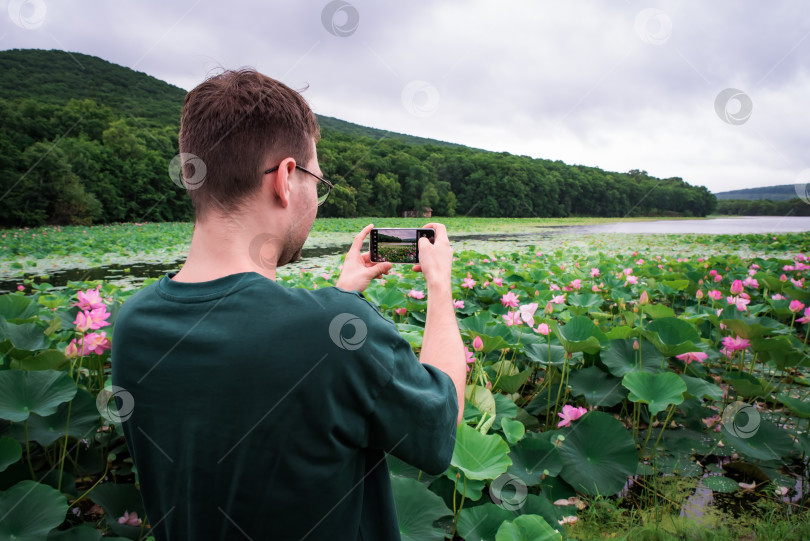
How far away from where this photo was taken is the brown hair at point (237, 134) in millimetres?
661

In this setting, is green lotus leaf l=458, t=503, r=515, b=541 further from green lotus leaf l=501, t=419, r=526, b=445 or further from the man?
the man

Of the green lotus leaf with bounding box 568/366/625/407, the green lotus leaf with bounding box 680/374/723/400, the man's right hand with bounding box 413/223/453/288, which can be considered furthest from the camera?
the green lotus leaf with bounding box 568/366/625/407

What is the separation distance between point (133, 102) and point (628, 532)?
144 feet

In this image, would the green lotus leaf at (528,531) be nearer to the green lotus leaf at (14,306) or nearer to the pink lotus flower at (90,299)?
the pink lotus flower at (90,299)

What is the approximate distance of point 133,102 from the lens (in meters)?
35.7

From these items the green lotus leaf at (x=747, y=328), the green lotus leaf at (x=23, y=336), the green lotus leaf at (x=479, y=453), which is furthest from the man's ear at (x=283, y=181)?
the green lotus leaf at (x=747, y=328)

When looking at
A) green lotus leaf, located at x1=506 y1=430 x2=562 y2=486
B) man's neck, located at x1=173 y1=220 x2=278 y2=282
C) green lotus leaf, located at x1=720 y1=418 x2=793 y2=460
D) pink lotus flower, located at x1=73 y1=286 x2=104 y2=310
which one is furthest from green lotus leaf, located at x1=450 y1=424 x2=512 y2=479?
pink lotus flower, located at x1=73 y1=286 x2=104 y2=310

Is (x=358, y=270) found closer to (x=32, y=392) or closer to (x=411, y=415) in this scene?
(x=411, y=415)

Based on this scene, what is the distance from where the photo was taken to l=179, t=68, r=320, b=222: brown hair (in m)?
0.66

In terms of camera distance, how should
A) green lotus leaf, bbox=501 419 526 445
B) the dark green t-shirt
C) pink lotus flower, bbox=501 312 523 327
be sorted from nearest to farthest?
the dark green t-shirt < green lotus leaf, bbox=501 419 526 445 < pink lotus flower, bbox=501 312 523 327

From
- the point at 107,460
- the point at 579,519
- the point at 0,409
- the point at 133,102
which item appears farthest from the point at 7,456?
the point at 133,102

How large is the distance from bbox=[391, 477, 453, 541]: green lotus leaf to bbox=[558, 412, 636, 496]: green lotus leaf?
1.66 feet

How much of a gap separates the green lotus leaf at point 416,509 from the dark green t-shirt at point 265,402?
0.40 meters

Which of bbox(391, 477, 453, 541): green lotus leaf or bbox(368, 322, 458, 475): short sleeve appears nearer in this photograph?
bbox(368, 322, 458, 475): short sleeve
